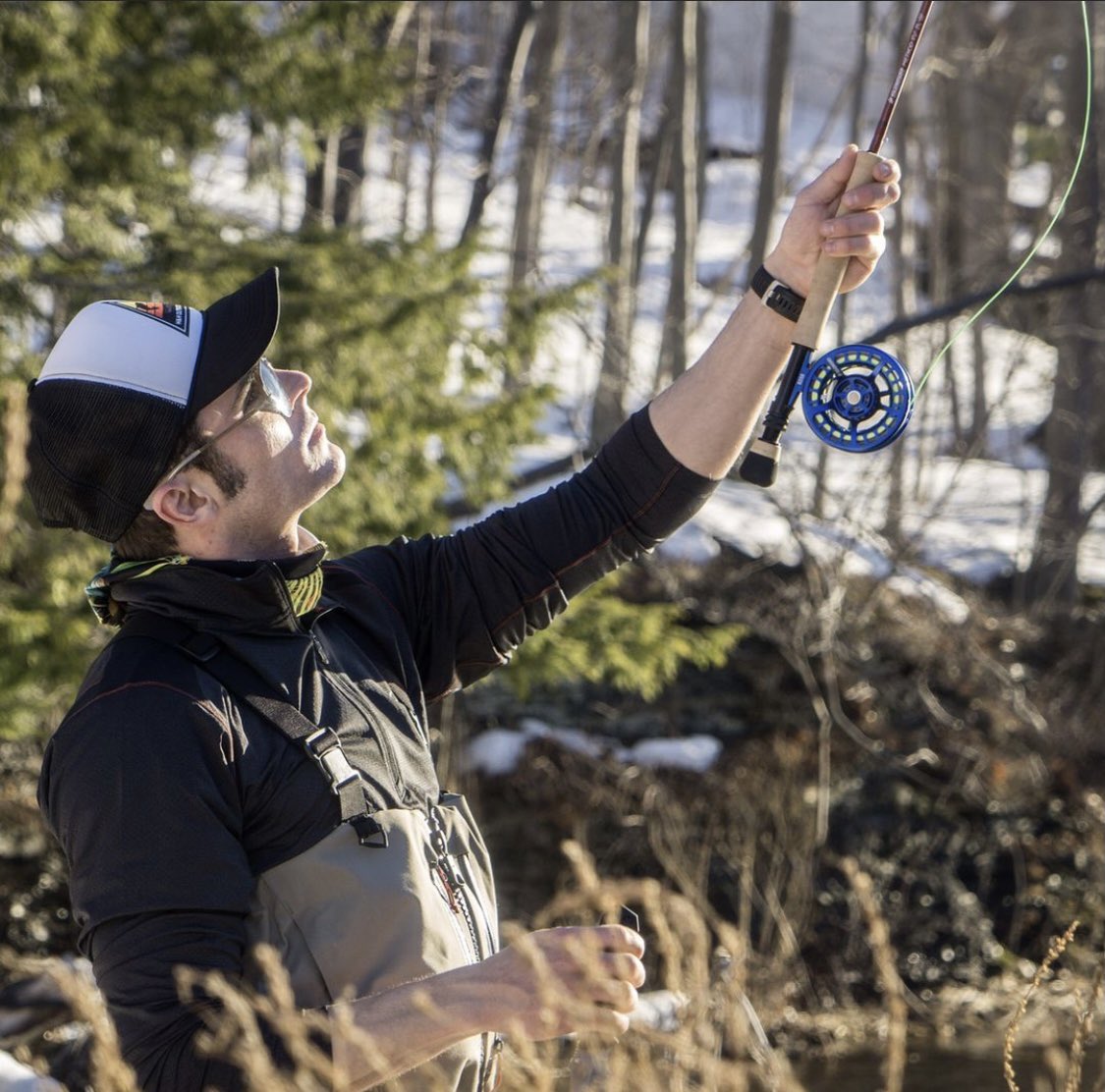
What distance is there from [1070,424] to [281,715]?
34.0 feet

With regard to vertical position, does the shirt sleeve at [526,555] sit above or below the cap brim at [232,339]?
below

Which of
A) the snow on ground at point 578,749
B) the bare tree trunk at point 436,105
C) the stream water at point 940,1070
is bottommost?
the stream water at point 940,1070

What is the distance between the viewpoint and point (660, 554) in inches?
407

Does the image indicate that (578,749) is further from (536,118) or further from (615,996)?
(615,996)

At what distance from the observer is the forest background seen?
5.73 meters

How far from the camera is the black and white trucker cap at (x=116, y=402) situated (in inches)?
78.3

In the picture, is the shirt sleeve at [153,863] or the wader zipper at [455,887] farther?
the wader zipper at [455,887]

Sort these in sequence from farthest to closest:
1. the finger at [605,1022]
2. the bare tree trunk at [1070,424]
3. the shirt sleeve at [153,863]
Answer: the bare tree trunk at [1070,424]
the shirt sleeve at [153,863]
the finger at [605,1022]

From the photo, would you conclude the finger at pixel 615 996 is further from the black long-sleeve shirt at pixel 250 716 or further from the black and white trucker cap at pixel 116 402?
the black and white trucker cap at pixel 116 402

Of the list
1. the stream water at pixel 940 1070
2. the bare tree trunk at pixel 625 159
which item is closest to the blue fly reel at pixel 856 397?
the stream water at pixel 940 1070

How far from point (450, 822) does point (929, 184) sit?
17336 millimetres

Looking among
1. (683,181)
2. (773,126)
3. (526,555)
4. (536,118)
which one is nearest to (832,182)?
(526,555)

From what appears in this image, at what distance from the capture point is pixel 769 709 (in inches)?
394

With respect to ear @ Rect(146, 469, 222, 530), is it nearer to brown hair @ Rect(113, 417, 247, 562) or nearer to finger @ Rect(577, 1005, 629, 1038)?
brown hair @ Rect(113, 417, 247, 562)
